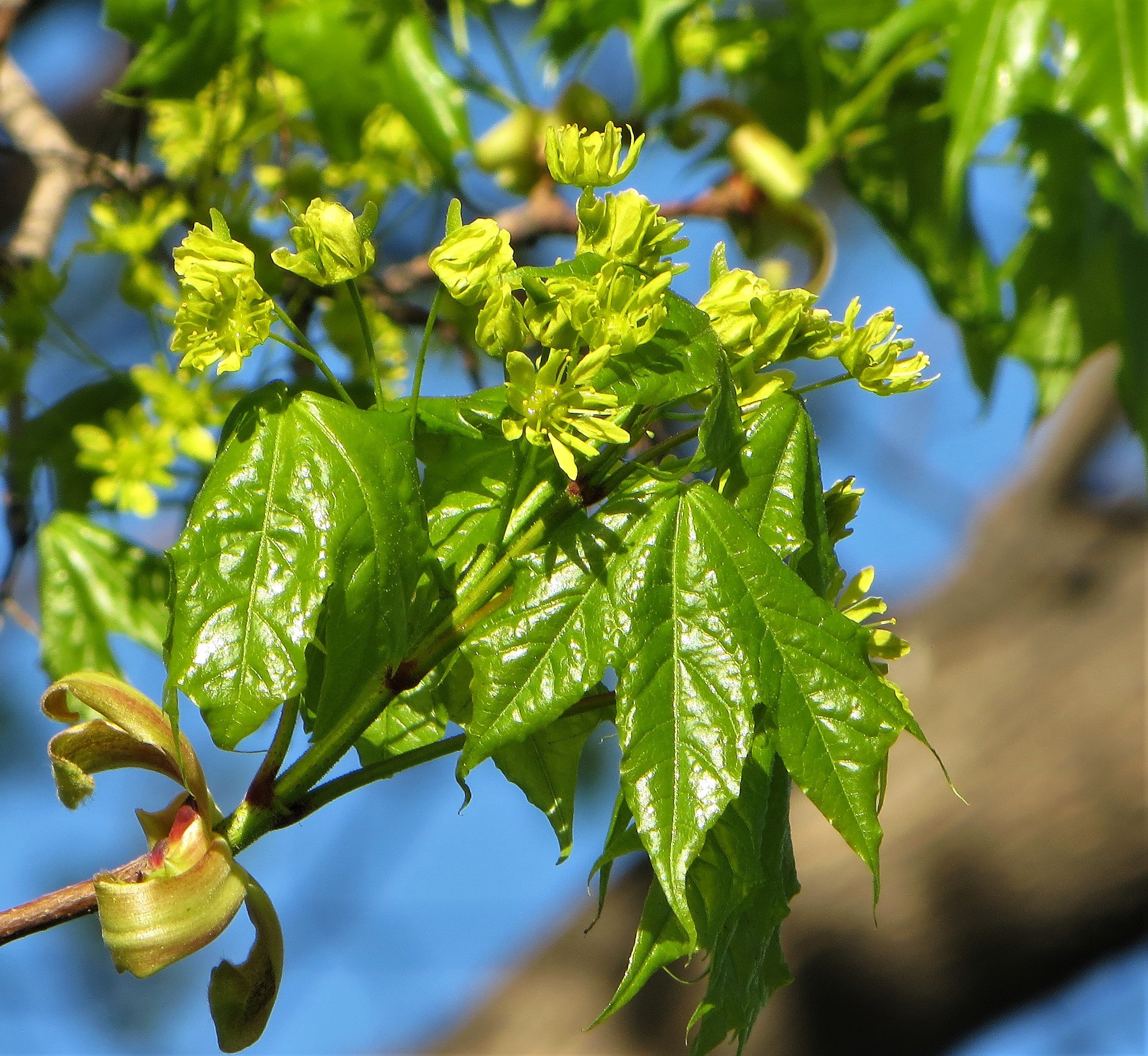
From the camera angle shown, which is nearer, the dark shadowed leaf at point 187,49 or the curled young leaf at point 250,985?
the curled young leaf at point 250,985

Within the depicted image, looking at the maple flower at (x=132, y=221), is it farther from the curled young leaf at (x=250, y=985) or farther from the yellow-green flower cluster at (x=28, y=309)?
the curled young leaf at (x=250, y=985)

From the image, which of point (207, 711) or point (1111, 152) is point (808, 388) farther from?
Answer: point (1111, 152)

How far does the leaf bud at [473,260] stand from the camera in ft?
1.63

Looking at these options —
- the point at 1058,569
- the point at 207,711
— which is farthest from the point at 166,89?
the point at 1058,569

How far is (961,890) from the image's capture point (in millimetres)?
2418

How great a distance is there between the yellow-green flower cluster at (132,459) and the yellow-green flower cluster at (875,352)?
72 centimetres

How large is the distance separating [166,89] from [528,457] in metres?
0.72

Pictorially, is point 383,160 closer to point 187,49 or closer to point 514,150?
point 514,150

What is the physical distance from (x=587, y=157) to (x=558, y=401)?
108 mm

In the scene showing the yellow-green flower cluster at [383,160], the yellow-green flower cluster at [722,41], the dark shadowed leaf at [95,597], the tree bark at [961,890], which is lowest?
the tree bark at [961,890]

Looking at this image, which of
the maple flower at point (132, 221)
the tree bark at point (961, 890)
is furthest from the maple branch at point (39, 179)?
the tree bark at point (961, 890)

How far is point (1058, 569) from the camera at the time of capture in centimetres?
305

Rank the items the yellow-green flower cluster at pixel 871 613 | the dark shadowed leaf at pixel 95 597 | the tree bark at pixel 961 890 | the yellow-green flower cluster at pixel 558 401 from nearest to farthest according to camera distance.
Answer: the yellow-green flower cluster at pixel 558 401, the yellow-green flower cluster at pixel 871 613, the dark shadowed leaf at pixel 95 597, the tree bark at pixel 961 890

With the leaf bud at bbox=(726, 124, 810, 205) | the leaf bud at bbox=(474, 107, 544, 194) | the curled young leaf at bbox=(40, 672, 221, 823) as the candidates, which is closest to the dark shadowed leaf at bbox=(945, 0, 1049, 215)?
the leaf bud at bbox=(726, 124, 810, 205)
